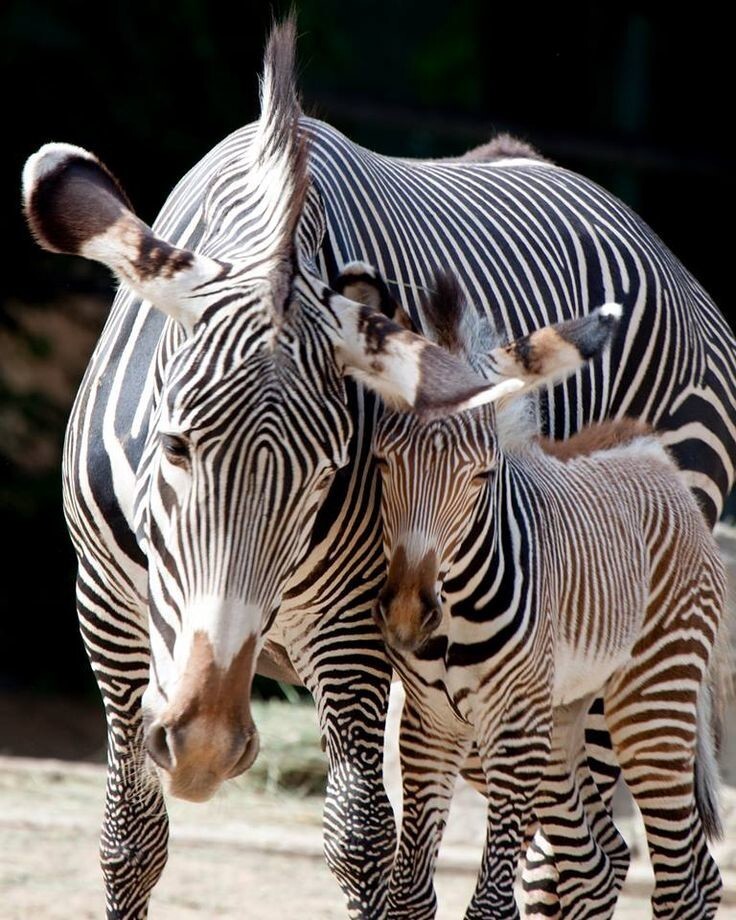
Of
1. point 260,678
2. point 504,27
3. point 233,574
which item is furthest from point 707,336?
point 504,27

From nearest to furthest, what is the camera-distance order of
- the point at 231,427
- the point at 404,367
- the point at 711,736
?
the point at 231,427, the point at 404,367, the point at 711,736

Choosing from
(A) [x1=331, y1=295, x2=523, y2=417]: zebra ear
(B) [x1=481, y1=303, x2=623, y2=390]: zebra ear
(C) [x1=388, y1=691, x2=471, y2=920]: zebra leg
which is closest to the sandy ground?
(C) [x1=388, y1=691, x2=471, y2=920]: zebra leg

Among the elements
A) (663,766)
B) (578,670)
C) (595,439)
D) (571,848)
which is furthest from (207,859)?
(595,439)

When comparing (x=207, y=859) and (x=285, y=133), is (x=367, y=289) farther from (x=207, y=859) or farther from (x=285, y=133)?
(x=207, y=859)

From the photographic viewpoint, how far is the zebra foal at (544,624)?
3639mm

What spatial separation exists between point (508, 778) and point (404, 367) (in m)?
1.20

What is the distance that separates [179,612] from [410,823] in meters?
1.28

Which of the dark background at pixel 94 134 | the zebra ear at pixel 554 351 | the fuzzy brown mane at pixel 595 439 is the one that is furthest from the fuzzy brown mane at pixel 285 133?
the dark background at pixel 94 134

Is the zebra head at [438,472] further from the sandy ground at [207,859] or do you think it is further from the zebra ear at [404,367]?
the sandy ground at [207,859]

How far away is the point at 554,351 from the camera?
3.67m

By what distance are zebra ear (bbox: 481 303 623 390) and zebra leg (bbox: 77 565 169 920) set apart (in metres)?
1.17

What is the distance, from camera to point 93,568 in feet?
13.5

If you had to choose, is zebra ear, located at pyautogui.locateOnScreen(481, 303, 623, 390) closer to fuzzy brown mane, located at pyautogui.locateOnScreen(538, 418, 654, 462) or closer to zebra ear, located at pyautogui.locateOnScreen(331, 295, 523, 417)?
zebra ear, located at pyautogui.locateOnScreen(331, 295, 523, 417)

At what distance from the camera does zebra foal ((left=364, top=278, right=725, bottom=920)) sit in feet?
11.9
